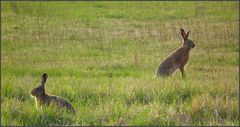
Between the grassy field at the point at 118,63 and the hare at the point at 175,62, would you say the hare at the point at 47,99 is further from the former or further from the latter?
the hare at the point at 175,62

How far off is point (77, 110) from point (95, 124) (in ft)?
2.62

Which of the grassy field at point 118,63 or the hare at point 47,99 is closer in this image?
the grassy field at point 118,63

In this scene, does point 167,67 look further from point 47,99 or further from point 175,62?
point 47,99

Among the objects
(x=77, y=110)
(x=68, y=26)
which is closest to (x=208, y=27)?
(x=68, y=26)

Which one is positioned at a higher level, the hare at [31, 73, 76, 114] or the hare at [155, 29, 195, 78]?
the hare at [155, 29, 195, 78]

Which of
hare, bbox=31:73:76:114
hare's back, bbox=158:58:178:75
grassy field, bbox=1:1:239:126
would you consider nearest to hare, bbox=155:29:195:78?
hare's back, bbox=158:58:178:75

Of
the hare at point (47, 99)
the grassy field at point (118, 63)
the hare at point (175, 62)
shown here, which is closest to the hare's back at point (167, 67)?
the hare at point (175, 62)

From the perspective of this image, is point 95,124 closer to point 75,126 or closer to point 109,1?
point 75,126

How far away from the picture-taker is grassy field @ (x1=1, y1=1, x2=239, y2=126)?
25.2 ft

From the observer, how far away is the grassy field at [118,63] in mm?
7676

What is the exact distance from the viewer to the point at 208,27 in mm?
19734

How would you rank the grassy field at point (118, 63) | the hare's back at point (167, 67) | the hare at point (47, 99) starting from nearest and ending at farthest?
the grassy field at point (118, 63) < the hare at point (47, 99) < the hare's back at point (167, 67)

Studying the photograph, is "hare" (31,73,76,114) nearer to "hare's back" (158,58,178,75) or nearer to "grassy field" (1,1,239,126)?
"grassy field" (1,1,239,126)

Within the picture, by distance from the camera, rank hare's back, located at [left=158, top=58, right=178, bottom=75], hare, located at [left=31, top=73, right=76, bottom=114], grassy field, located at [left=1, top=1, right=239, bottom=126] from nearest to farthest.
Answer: grassy field, located at [left=1, top=1, right=239, bottom=126] < hare, located at [left=31, top=73, right=76, bottom=114] < hare's back, located at [left=158, top=58, right=178, bottom=75]
